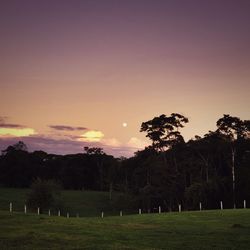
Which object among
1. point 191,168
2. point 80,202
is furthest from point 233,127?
point 80,202

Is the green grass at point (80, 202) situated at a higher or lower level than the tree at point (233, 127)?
lower

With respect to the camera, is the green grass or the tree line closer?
the tree line

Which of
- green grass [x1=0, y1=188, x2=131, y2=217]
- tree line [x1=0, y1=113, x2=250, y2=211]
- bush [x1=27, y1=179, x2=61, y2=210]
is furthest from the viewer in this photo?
green grass [x1=0, y1=188, x2=131, y2=217]

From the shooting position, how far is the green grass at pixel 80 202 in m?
109

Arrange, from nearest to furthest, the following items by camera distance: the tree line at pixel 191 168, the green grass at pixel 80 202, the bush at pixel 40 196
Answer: the bush at pixel 40 196, the tree line at pixel 191 168, the green grass at pixel 80 202

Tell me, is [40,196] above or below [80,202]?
above

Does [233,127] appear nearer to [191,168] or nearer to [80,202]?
[191,168]

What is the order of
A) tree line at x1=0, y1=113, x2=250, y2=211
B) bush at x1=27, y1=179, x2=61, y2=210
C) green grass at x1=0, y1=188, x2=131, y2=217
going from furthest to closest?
green grass at x1=0, y1=188, x2=131, y2=217
tree line at x1=0, y1=113, x2=250, y2=211
bush at x1=27, y1=179, x2=61, y2=210

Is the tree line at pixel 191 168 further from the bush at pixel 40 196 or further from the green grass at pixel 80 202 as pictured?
the bush at pixel 40 196

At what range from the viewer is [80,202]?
12638 cm

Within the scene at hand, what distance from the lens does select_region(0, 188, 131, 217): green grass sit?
109m

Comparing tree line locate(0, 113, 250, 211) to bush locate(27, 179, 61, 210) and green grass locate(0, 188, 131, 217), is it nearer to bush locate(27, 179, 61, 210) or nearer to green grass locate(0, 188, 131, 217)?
green grass locate(0, 188, 131, 217)

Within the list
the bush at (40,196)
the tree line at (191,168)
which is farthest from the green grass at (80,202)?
the bush at (40,196)

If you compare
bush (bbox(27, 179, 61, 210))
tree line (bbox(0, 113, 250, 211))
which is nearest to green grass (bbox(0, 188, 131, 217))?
tree line (bbox(0, 113, 250, 211))
